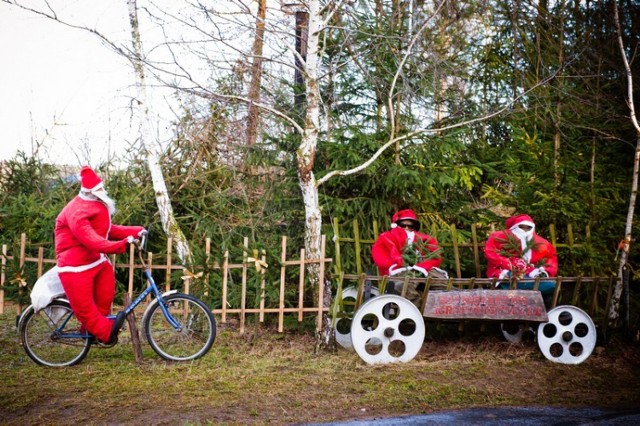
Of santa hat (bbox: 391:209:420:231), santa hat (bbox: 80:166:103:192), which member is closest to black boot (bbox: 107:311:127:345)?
santa hat (bbox: 80:166:103:192)

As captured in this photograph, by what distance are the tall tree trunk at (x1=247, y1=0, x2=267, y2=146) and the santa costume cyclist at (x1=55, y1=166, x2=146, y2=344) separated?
199 centimetres

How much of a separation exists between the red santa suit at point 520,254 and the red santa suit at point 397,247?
23.7 inches

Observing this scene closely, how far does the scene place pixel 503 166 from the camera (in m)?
Result: 8.77

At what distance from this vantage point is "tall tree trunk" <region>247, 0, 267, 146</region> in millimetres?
7163

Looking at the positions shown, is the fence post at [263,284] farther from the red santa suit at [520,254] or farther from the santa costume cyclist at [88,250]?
the red santa suit at [520,254]

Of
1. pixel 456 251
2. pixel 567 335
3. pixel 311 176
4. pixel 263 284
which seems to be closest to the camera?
pixel 567 335

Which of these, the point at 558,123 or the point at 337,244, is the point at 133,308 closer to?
the point at 337,244

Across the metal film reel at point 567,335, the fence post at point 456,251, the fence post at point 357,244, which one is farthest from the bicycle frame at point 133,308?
the metal film reel at point 567,335

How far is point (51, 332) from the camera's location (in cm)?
613

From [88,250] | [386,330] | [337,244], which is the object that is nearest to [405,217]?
[337,244]

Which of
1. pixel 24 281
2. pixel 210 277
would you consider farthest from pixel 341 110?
pixel 24 281

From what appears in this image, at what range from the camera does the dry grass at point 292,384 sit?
15.3 feet

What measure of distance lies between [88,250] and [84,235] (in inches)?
8.6

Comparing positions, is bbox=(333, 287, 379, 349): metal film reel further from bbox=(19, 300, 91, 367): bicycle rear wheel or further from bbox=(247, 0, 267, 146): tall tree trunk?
bbox=(19, 300, 91, 367): bicycle rear wheel
